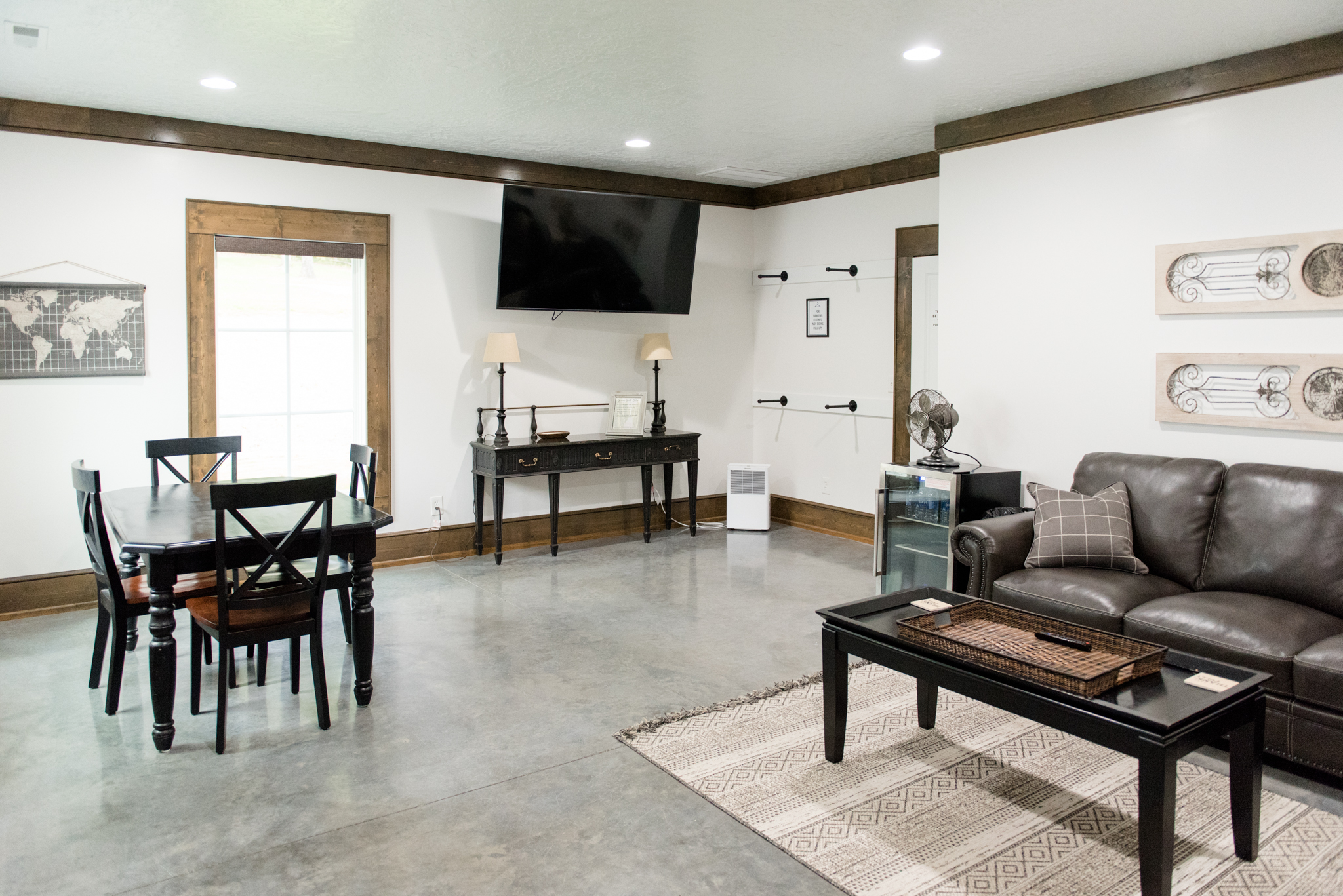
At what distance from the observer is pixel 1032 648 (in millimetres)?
2629

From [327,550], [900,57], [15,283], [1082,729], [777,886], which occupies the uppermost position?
[900,57]

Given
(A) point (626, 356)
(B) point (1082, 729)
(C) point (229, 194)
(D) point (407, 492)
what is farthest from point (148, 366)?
(B) point (1082, 729)

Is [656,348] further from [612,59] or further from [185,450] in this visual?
[185,450]

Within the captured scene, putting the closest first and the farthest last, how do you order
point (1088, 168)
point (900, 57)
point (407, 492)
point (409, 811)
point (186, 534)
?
point (409, 811), point (186, 534), point (900, 57), point (1088, 168), point (407, 492)

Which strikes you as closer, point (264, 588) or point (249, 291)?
point (264, 588)

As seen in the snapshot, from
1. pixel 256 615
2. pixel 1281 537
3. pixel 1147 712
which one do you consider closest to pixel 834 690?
pixel 1147 712

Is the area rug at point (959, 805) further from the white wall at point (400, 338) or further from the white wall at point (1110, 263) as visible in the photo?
the white wall at point (400, 338)

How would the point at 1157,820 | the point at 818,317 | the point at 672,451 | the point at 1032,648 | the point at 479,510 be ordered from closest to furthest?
the point at 1157,820 → the point at 1032,648 → the point at 479,510 → the point at 672,451 → the point at 818,317

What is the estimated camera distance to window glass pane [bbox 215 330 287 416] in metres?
5.20

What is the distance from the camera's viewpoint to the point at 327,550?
3223 mm

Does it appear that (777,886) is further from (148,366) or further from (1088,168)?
(148,366)

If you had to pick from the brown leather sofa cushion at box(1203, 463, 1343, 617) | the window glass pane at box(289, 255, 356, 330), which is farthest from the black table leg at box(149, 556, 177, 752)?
the brown leather sofa cushion at box(1203, 463, 1343, 617)

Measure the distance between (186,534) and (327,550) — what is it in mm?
456

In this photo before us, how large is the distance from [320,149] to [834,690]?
4.25 m
